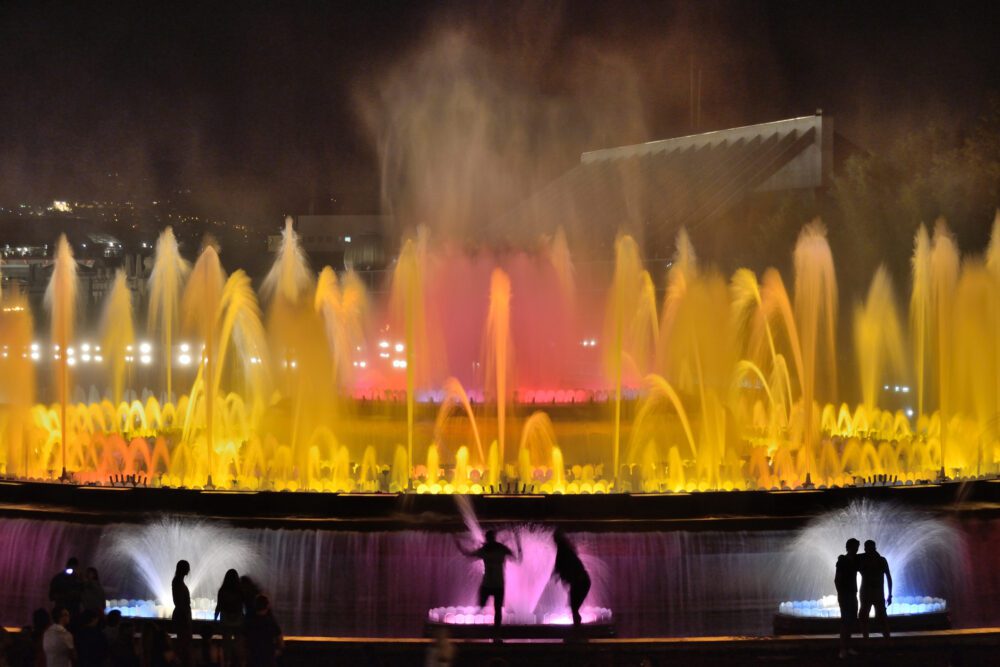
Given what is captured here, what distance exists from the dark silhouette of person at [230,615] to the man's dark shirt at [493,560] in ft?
6.19

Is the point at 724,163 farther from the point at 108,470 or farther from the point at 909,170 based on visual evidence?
the point at 108,470

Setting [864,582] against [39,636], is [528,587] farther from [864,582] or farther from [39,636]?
[39,636]

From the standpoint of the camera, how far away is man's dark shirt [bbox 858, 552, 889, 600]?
11.2 meters

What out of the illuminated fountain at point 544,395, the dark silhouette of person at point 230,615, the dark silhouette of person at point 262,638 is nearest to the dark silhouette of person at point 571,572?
the dark silhouette of person at point 230,615

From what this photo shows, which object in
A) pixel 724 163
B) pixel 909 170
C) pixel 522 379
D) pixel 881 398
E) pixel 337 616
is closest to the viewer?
pixel 337 616

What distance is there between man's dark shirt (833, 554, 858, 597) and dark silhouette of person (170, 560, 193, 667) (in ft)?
16.0

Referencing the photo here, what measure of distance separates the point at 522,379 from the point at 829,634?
1277 cm

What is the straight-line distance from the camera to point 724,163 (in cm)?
6209

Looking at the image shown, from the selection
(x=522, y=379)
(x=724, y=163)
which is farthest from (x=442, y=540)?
(x=724, y=163)

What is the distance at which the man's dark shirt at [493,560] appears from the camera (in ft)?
37.5

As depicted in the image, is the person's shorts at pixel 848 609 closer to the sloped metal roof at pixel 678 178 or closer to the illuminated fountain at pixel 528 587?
the illuminated fountain at pixel 528 587

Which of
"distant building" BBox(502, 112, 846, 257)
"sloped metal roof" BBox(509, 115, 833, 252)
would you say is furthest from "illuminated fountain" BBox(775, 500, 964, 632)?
"sloped metal roof" BBox(509, 115, 833, 252)

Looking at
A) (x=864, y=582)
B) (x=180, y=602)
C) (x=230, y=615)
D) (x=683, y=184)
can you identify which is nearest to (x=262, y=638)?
(x=230, y=615)

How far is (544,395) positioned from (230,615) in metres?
9.91
